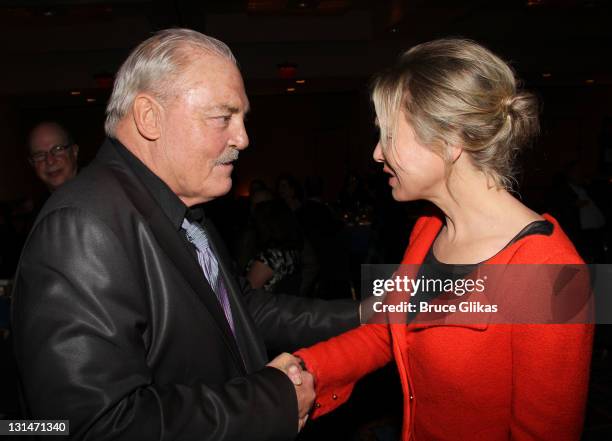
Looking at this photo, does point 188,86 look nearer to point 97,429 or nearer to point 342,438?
point 97,429

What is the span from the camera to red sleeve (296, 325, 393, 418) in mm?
1540

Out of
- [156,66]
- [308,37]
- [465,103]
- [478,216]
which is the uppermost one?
[308,37]

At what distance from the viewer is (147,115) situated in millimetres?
1309

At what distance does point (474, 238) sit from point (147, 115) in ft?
3.09

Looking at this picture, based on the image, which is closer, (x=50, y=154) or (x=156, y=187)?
(x=156, y=187)

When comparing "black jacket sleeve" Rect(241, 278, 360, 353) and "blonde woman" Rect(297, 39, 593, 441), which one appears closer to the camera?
"blonde woman" Rect(297, 39, 593, 441)

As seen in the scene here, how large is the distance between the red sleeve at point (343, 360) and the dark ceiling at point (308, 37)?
6.51 m

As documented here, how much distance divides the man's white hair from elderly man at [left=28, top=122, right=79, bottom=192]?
2054 mm

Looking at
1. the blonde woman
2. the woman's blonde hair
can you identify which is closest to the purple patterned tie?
the blonde woman

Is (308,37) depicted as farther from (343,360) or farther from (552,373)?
(552,373)

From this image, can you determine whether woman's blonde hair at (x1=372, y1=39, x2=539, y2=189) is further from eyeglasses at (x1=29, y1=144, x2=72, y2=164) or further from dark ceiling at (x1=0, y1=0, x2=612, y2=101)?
dark ceiling at (x1=0, y1=0, x2=612, y2=101)

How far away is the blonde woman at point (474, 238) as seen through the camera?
44.9 inches

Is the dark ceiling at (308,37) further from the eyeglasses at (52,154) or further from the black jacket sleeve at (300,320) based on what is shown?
the black jacket sleeve at (300,320)

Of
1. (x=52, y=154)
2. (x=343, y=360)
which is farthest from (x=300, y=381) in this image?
(x=52, y=154)
